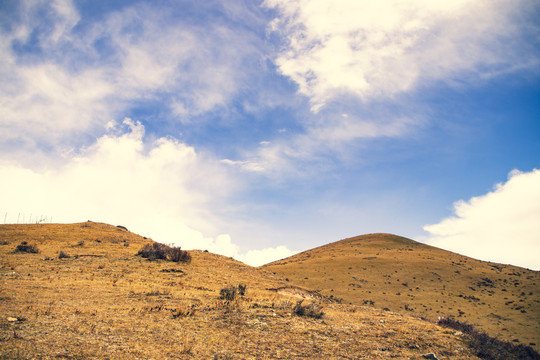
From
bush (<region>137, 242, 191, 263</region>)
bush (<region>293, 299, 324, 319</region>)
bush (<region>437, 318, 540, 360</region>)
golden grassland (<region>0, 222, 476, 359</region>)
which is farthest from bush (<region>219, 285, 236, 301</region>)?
bush (<region>137, 242, 191, 263</region>)

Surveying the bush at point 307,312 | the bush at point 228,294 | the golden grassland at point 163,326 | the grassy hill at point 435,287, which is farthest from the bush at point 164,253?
the grassy hill at point 435,287

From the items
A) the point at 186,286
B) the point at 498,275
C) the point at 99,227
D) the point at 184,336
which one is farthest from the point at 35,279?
the point at 498,275

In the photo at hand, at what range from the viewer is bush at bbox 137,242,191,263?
1059 inches

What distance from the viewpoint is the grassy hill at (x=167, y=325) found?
835 centimetres

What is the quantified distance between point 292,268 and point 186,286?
114ft

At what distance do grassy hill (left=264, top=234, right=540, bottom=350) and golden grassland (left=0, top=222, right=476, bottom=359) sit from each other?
17928mm

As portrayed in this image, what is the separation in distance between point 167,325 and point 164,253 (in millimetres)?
18323

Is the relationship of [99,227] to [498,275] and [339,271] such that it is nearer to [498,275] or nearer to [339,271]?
[339,271]

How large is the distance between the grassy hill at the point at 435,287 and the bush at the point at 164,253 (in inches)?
697

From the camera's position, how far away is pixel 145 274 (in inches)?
842

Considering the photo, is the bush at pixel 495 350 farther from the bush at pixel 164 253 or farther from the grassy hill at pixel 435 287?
the bush at pixel 164 253

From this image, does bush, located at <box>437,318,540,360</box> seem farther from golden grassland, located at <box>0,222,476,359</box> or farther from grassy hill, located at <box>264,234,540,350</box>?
grassy hill, located at <box>264,234,540,350</box>

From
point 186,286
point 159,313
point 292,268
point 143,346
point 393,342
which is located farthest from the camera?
point 292,268

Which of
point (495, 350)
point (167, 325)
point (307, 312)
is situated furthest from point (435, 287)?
point (167, 325)
